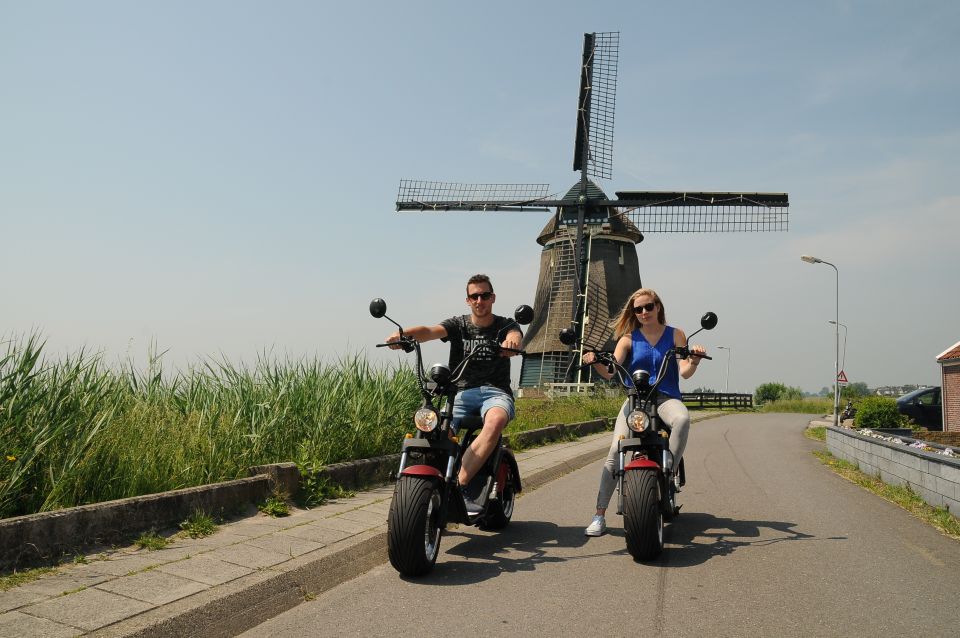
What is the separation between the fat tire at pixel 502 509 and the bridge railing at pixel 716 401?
1699 inches

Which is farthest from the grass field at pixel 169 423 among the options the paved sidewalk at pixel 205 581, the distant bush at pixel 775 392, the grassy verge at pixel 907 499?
the distant bush at pixel 775 392

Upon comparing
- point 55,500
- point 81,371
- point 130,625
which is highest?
point 81,371

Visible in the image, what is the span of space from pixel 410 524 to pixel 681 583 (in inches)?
66.3

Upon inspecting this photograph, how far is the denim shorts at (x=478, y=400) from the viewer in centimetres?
561

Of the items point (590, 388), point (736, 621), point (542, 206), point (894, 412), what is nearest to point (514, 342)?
point (736, 621)

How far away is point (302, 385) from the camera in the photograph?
8141mm

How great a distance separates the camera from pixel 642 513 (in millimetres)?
5012

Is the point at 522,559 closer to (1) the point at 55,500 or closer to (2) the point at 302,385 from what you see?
(1) the point at 55,500

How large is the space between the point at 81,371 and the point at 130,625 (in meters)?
3.16

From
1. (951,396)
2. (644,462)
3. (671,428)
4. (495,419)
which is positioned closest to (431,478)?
(495,419)

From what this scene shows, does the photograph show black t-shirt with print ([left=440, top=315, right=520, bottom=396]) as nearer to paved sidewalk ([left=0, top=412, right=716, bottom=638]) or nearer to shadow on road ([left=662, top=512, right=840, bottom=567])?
paved sidewalk ([left=0, top=412, right=716, bottom=638])

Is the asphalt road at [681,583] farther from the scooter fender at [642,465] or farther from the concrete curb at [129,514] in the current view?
the concrete curb at [129,514]

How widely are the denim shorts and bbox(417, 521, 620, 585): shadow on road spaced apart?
929 millimetres

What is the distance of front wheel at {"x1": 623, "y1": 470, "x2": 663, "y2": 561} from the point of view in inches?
197
